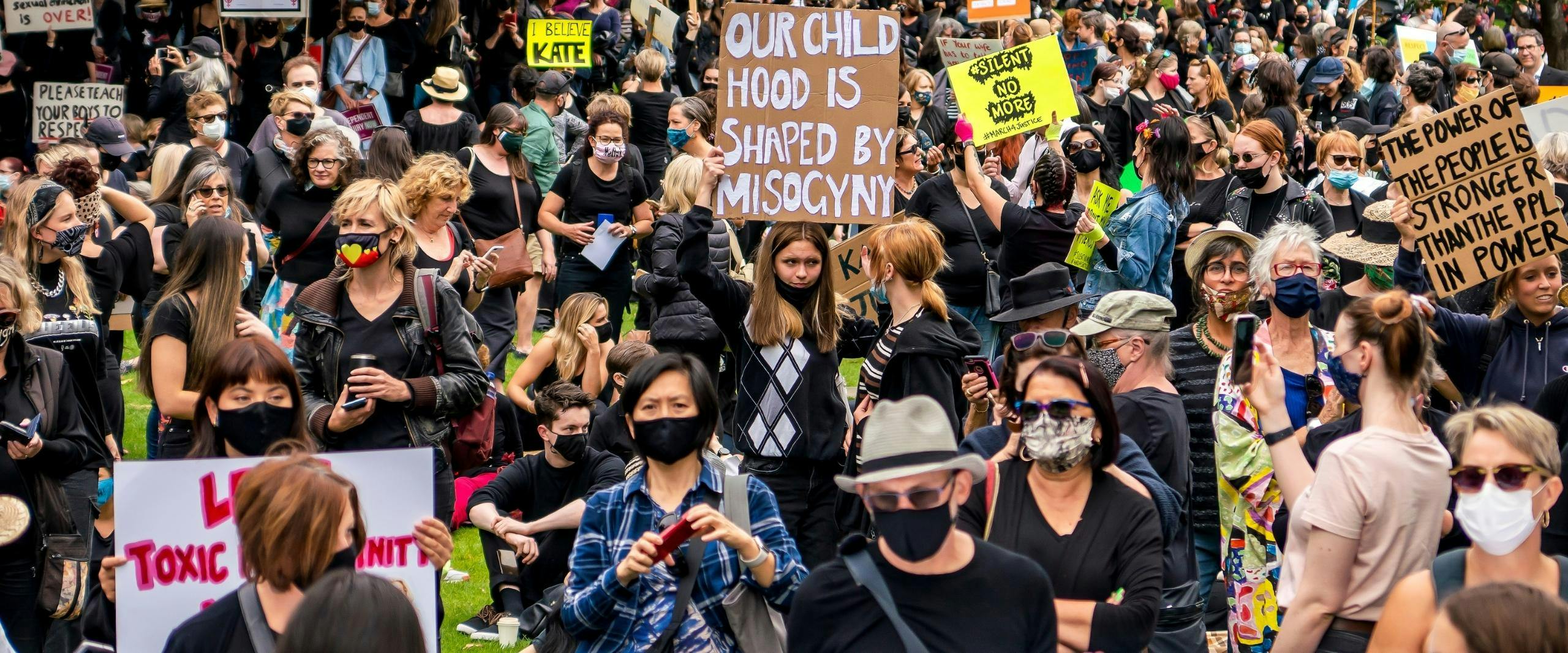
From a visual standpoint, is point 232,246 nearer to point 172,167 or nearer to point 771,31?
point 771,31

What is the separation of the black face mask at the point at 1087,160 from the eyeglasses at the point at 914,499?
7732 mm

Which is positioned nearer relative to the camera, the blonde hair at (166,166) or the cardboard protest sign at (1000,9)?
the blonde hair at (166,166)

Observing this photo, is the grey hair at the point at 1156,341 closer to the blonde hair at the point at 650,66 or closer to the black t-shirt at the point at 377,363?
the black t-shirt at the point at 377,363

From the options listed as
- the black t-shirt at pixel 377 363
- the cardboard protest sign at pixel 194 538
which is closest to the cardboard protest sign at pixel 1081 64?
the black t-shirt at pixel 377 363

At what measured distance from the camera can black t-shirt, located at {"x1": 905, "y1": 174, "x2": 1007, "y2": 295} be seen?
10039 mm

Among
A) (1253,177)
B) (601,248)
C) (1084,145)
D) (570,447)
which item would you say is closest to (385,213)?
(570,447)

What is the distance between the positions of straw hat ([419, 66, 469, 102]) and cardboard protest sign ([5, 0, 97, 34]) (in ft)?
11.3

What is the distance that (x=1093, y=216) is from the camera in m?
10.0

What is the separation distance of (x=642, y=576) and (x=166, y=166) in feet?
23.9

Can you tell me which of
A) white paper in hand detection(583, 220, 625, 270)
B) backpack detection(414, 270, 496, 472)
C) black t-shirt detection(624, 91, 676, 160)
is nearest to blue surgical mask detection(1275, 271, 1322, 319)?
backpack detection(414, 270, 496, 472)

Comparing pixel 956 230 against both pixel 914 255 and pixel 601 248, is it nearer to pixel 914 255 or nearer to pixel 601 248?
pixel 601 248

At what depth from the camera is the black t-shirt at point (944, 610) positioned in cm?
388

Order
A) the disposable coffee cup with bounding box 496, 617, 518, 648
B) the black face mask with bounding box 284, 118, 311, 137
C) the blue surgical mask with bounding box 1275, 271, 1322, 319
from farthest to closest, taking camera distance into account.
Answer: the black face mask with bounding box 284, 118, 311, 137, the disposable coffee cup with bounding box 496, 617, 518, 648, the blue surgical mask with bounding box 1275, 271, 1322, 319

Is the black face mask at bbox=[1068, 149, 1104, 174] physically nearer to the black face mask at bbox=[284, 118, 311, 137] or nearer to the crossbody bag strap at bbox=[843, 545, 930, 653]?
the black face mask at bbox=[284, 118, 311, 137]
